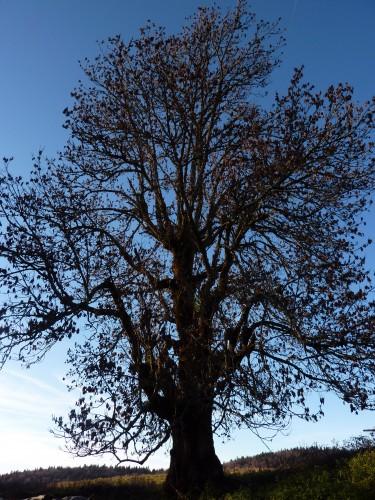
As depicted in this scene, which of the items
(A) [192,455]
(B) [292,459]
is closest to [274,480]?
(A) [192,455]

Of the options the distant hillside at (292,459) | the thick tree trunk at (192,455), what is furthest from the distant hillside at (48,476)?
the thick tree trunk at (192,455)

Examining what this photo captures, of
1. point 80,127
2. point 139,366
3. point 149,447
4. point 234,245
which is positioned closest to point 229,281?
point 234,245

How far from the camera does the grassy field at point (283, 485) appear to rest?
1168 centimetres

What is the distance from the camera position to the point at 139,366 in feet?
46.5

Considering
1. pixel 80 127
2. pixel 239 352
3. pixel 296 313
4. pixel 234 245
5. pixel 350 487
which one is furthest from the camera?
pixel 80 127

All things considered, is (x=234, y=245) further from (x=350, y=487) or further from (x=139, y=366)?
(x=350, y=487)

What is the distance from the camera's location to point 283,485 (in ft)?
44.1

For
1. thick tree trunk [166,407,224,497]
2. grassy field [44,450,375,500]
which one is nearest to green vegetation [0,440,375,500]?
grassy field [44,450,375,500]

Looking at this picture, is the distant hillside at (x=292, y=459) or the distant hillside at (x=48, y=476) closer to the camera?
the distant hillside at (x=292, y=459)

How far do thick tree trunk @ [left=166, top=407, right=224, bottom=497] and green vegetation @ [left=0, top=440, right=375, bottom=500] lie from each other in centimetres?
57

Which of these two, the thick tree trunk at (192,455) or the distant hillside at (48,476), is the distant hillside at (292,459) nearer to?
the thick tree trunk at (192,455)

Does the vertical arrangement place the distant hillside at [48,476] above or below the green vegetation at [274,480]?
above

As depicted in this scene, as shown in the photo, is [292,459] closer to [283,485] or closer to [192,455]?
[192,455]

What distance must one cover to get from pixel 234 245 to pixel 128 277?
371 centimetres
